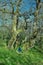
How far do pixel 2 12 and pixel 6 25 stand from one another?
1746 mm

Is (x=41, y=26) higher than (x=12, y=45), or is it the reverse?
(x=41, y=26)

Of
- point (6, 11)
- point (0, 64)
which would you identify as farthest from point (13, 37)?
point (0, 64)

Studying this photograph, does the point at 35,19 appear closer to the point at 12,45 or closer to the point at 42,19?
the point at 42,19

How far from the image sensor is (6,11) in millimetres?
22656

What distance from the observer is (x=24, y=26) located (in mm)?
23875

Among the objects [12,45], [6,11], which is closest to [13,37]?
[12,45]

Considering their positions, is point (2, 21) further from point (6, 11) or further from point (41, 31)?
point (41, 31)

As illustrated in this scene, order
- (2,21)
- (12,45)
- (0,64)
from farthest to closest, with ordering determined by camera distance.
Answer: (2,21) → (12,45) → (0,64)

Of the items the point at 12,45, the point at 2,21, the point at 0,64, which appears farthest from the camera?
the point at 2,21

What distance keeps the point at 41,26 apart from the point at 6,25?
12.2 feet

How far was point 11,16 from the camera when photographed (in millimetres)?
23547

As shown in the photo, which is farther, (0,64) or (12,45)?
(12,45)

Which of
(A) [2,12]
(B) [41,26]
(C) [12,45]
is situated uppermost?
(A) [2,12]

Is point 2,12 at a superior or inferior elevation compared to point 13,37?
superior
